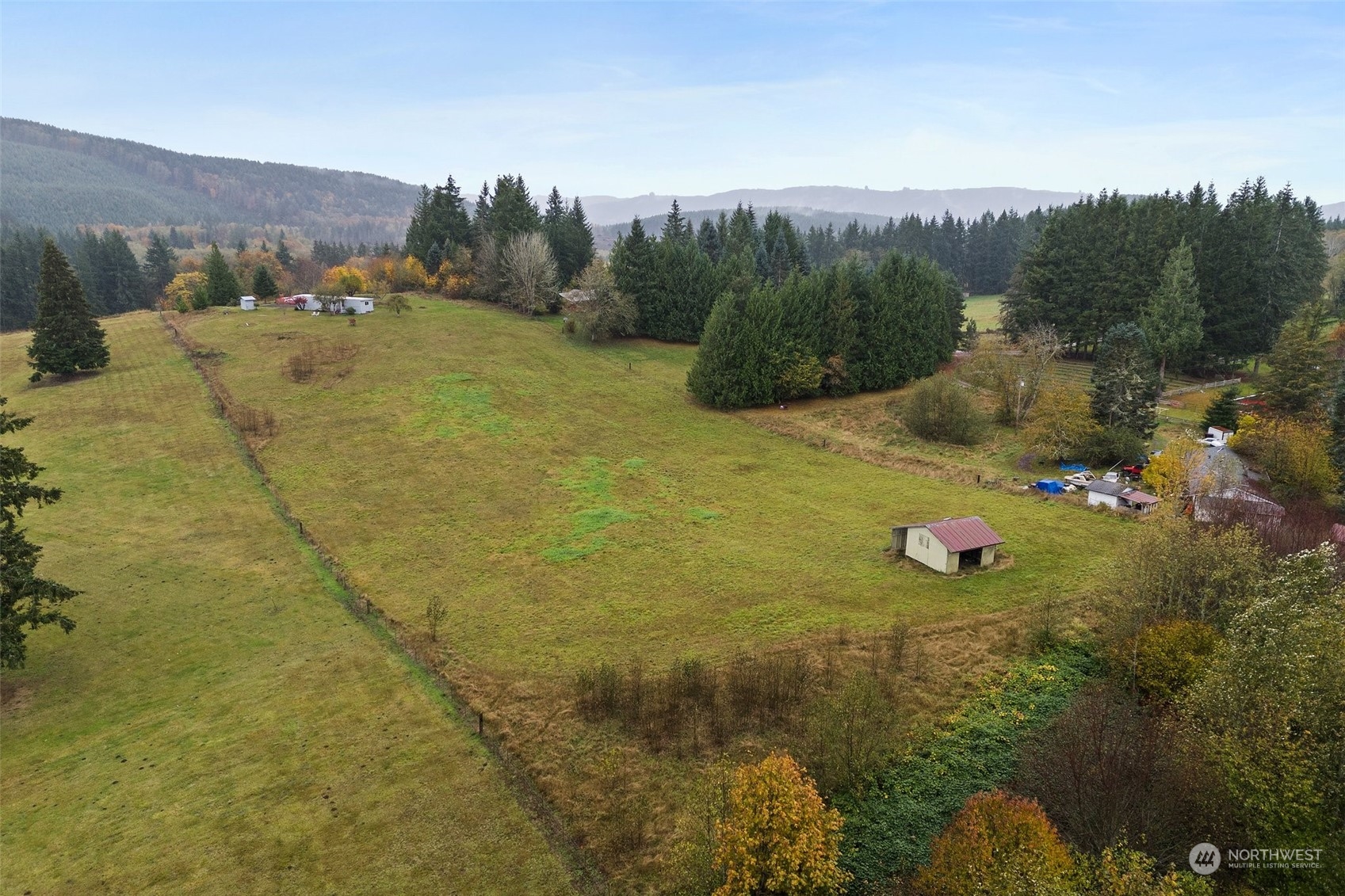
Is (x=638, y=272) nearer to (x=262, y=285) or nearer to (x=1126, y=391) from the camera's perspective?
(x=262, y=285)

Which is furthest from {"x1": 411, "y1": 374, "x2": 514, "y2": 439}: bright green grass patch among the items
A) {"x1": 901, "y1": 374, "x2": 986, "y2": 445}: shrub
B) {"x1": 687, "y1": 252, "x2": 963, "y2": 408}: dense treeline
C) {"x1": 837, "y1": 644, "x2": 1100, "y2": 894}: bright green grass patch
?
{"x1": 837, "y1": 644, "x2": 1100, "y2": 894}: bright green grass patch

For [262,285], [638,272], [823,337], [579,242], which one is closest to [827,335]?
[823,337]

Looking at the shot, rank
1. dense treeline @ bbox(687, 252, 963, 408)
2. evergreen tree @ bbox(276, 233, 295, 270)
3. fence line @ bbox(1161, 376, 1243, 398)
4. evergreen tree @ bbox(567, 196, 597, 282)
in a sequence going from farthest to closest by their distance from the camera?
evergreen tree @ bbox(276, 233, 295, 270), evergreen tree @ bbox(567, 196, 597, 282), fence line @ bbox(1161, 376, 1243, 398), dense treeline @ bbox(687, 252, 963, 408)

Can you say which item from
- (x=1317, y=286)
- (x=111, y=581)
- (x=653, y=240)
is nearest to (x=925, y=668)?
(x=111, y=581)

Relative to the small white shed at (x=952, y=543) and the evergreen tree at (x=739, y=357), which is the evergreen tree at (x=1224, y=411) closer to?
the small white shed at (x=952, y=543)

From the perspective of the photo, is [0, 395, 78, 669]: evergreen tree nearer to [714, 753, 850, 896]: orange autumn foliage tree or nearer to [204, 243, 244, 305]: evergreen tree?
[714, 753, 850, 896]: orange autumn foliage tree

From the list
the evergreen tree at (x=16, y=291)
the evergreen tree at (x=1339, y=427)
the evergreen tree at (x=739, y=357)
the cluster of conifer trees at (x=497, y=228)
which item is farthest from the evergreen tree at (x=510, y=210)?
the evergreen tree at (x=1339, y=427)

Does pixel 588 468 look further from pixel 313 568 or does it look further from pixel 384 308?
pixel 384 308
